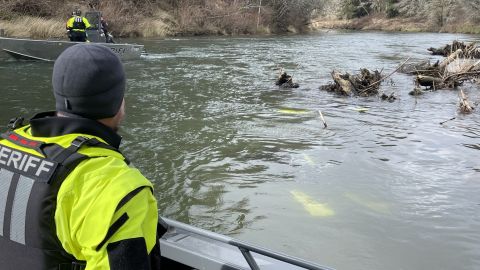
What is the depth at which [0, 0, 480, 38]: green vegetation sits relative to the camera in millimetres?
26906

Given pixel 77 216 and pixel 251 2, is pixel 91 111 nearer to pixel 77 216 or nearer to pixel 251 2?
pixel 77 216

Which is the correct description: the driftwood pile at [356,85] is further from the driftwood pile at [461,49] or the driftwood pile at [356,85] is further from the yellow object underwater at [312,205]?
the yellow object underwater at [312,205]

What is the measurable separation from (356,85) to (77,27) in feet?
30.2

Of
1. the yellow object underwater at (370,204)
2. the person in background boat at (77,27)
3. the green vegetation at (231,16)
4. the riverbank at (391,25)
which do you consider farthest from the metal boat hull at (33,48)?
the riverbank at (391,25)

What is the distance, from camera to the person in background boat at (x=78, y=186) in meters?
1.50

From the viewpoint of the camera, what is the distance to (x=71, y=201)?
1.56 metres

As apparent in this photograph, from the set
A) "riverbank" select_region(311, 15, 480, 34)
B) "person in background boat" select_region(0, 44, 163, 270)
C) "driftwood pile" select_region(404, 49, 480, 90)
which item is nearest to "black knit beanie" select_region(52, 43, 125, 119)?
"person in background boat" select_region(0, 44, 163, 270)

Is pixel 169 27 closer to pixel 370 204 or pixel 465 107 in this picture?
pixel 465 107

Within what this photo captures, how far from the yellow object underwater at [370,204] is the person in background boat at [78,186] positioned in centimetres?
506

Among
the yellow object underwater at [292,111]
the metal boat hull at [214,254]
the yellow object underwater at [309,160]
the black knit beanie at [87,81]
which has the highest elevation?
the black knit beanie at [87,81]

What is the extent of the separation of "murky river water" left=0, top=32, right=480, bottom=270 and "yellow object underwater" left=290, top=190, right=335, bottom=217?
0.01 meters

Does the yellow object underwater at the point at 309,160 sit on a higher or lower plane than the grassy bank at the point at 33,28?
lower

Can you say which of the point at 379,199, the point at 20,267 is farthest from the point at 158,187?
the point at 20,267

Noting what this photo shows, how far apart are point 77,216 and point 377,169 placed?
6.78 m
